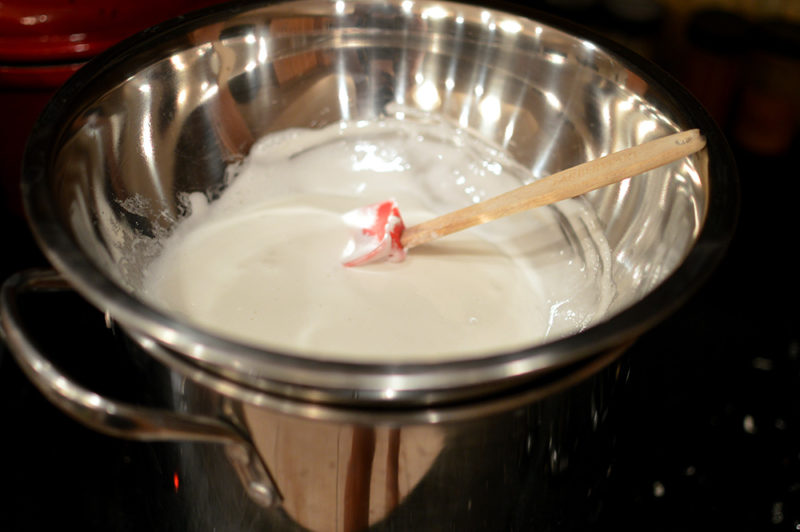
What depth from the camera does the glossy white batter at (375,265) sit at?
73 cm

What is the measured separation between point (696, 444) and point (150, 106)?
77 cm

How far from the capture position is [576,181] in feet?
2.31

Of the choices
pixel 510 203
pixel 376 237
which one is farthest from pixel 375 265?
pixel 510 203

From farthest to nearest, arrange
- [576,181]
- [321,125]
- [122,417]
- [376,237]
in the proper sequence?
[321,125] → [376,237] → [576,181] → [122,417]

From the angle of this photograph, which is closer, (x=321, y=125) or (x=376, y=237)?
(x=376, y=237)

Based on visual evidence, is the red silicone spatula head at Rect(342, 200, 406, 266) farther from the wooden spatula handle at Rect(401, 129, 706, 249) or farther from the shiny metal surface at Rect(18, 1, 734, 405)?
the shiny metal surface at Rect(18, 1, 734, 405)

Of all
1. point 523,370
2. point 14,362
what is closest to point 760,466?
point 523,370

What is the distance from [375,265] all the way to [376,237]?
3cm

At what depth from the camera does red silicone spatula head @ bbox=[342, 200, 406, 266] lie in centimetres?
81

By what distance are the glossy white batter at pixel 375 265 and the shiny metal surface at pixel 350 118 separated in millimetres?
29

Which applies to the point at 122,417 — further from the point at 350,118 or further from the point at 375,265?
the point at 350,118

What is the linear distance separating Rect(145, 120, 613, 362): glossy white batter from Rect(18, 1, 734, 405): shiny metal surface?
3 cm

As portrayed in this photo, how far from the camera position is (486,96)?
923mm

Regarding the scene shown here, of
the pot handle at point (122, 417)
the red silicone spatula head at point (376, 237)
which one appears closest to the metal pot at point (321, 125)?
the pot handle at point (122, 417)
